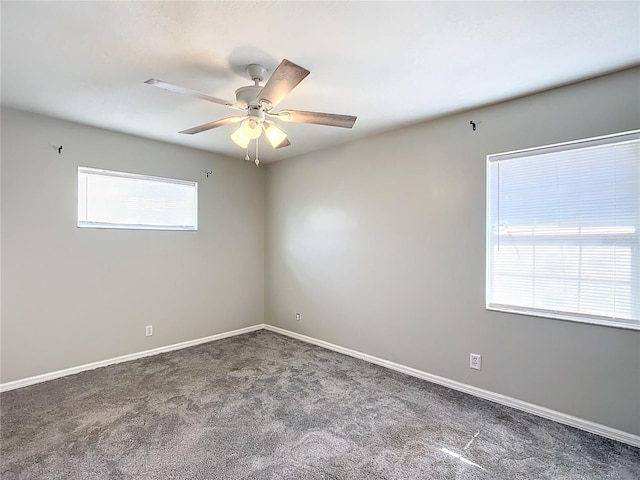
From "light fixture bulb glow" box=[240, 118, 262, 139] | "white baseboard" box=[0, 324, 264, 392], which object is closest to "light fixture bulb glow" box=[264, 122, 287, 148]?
"light fixture bulb glow" box=[240, 118, 262, 139]

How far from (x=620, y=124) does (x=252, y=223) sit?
3925mm

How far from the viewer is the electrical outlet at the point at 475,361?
2707 millimetres

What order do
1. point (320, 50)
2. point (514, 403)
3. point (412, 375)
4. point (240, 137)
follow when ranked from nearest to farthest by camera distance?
point (320, 50)
point (240, 137)
point (514, 403)
point (412, 375)

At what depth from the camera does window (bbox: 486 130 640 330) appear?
2115 millimetres

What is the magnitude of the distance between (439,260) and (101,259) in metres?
3.36

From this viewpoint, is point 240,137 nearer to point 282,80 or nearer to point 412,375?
point 282,80

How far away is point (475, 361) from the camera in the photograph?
273cm

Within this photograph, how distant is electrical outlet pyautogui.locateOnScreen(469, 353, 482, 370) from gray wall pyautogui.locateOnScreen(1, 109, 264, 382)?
2.97 metres

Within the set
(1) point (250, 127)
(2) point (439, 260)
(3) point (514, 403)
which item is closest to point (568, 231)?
(2) point (439, 260)

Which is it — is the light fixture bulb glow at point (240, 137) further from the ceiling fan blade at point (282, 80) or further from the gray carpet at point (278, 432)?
the gray carpet at point (278, 432)

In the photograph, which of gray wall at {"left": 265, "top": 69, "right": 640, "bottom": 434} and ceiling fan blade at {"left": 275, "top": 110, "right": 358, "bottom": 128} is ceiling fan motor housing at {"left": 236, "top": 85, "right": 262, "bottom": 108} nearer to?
ceiling fan blade at {"left": 275, "top": 110, "right": 358, "bottom": 128}

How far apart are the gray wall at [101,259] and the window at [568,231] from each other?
3173 millimetres

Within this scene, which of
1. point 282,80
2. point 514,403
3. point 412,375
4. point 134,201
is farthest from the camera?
point 134,201

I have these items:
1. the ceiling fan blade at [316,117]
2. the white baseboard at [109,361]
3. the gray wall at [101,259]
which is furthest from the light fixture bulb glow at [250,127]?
the white baseboard at [109,361]
